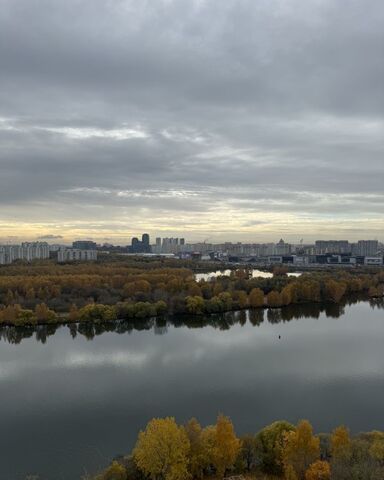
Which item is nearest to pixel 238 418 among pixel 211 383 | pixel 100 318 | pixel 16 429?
pixel 211 383

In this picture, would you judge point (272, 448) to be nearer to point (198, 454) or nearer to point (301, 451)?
point (301, 451)

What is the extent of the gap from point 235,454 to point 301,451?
51 cm

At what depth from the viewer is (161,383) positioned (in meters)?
6.33

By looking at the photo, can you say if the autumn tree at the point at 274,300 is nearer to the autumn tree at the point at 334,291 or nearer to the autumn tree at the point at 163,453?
the autumn tree at the point at 334,291

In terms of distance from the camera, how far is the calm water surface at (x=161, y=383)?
470cm

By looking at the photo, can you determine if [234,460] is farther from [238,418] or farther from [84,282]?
[84,282]

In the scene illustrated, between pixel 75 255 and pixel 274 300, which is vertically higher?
pixel 75 255

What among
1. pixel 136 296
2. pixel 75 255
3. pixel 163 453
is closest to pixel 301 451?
pixel 163 453

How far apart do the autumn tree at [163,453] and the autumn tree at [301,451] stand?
771mm

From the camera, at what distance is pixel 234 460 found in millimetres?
3736

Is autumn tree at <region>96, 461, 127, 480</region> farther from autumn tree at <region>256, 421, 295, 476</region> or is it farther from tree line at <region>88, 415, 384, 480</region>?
autumn tree at <region>256, 421, 295, 476</region>

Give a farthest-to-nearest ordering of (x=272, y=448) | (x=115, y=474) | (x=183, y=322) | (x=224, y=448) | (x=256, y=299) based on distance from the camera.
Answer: (x=256, y=299) < (x=183, y=322) < (x=272, y=448) < (x=224, y=448) < (x=115, y=474)

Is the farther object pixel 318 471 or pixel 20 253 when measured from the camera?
pixel 20 253

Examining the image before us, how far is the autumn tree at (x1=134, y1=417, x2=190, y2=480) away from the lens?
359cm
